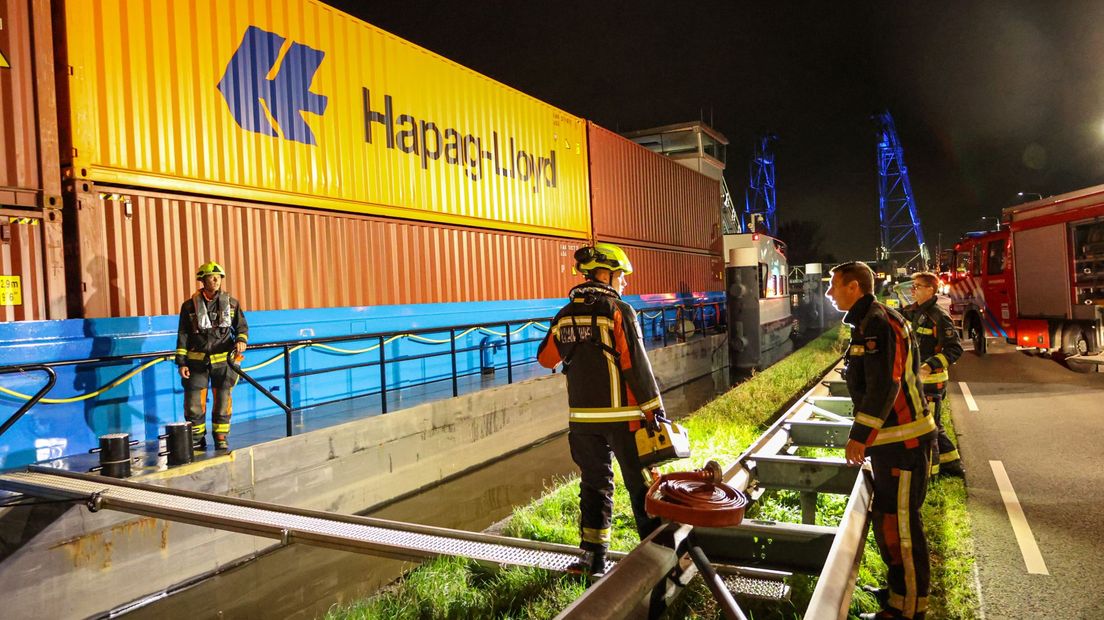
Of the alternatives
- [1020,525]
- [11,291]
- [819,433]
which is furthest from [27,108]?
[1020,525]

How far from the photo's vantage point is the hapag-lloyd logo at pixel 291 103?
7.24 m

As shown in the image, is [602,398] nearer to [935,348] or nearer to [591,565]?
[591,565]

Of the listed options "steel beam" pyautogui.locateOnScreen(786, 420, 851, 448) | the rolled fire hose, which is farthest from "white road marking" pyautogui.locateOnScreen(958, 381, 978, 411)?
the rolled fire hose

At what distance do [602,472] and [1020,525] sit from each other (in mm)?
A: 3257

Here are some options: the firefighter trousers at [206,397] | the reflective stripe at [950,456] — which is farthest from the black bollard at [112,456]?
the reflective stripe at [950,456]

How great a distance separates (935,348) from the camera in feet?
18.6

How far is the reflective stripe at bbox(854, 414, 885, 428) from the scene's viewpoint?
3068 millimetres

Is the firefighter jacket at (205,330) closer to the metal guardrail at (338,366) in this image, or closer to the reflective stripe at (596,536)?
the metal guardrail at (338,366)

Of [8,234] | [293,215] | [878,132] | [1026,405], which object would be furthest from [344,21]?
[878,132]

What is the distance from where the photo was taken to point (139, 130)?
20.5 feet

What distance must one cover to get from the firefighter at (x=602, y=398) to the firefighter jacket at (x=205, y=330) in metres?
3.75

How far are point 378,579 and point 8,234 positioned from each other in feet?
13.3

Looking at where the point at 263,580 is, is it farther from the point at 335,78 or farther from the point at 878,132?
the point at 878,132

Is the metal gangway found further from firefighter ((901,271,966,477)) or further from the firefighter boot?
firefighter ((901,271,966,477))
